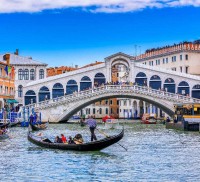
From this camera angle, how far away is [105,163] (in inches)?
530

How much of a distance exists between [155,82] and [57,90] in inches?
227

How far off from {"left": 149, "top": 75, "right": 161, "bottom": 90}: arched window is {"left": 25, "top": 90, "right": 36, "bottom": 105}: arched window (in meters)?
6.87

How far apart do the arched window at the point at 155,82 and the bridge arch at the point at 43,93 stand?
605 centimetres

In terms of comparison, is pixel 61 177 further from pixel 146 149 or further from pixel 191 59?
pixel 191 59

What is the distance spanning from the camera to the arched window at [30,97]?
36.7 meters

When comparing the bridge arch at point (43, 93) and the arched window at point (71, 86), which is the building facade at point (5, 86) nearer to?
the bridge arch at point (43, 93)

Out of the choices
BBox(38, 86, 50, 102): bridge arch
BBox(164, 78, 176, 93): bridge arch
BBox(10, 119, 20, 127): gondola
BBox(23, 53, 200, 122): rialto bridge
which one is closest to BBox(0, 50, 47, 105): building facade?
BBox(38, 86, 50, 102): bridge arch

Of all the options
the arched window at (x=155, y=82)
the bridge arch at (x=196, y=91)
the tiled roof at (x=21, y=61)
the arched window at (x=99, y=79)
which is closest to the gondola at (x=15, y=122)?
the arched window at (x=99, y=79)

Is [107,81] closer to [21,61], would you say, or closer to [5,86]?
[5,86]

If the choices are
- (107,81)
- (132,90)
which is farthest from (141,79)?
(132,90)

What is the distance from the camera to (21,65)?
4066cm

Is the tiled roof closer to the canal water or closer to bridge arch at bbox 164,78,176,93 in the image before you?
bridge arch at bbox 164,78,176,93

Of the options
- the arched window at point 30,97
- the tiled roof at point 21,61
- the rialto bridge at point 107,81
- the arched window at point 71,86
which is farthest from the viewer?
the tiled roof at point 21,61

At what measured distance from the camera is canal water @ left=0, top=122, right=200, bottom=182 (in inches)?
454
